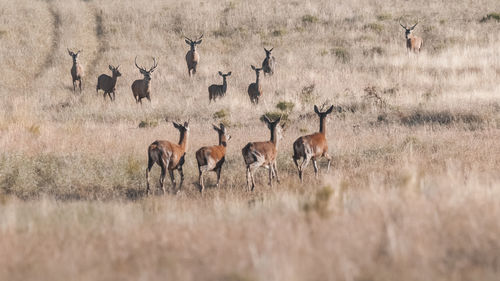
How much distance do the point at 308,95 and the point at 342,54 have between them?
1024cm

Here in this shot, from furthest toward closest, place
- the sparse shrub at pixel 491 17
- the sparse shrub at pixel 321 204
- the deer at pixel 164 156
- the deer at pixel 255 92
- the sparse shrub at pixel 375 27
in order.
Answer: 1. the sparse shrub at pixel 491 17
2. the sparse shrub at pixel 375 27
3. the deer at pixel 255 92
4. the deer at pixel 164 156
5. the sparse shrub at pixel 321 204

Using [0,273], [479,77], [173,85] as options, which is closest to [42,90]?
[173,85]

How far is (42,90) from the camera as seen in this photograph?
98.7 feet

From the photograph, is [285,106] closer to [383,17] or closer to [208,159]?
[208,159]

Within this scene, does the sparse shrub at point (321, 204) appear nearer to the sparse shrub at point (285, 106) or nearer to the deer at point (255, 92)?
the sparse shrub at point (285, 106)

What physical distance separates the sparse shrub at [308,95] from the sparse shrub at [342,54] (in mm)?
7949

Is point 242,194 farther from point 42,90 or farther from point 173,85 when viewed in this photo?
point 42,90

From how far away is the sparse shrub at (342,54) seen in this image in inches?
1312

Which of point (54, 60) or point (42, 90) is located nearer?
point (42, 90)

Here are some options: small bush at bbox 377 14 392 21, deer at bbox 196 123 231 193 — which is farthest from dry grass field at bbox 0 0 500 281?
deer at bbox 196 123 231 193

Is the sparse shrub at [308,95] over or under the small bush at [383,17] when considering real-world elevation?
under

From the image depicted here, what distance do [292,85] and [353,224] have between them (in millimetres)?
20902

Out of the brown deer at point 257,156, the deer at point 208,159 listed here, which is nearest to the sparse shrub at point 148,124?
the deer at point 208,159

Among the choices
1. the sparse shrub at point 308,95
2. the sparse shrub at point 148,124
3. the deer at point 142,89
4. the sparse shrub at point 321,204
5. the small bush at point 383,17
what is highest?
the small bush at point 383,17
